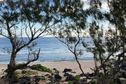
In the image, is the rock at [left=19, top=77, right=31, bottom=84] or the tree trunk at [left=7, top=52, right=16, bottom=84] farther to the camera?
the rock at [left=19, top=77, right=31, bottom=84]

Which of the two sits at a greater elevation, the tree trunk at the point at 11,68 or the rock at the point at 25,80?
the tree trunk at the point at 11,68

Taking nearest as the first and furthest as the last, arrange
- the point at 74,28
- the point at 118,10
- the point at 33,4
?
the point at 118,10, the point at 74,28, the point at 33,4

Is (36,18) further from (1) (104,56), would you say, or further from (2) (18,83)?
(1) (104,56)

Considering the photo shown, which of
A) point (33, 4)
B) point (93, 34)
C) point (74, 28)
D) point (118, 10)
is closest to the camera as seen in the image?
point (118, 10)

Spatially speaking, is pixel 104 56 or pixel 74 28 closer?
pixel 104 56

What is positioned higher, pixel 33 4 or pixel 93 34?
pixel 33 4

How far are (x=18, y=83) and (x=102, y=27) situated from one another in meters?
6.80

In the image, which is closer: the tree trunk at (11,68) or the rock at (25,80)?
the tree trunk at (11,68)

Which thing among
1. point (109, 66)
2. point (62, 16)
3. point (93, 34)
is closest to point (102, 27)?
point (93, 34)

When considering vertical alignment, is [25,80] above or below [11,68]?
below

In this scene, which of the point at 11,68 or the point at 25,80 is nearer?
the point at 11,68

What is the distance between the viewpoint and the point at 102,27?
18125 mm

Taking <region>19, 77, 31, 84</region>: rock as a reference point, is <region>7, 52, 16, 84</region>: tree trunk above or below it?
above

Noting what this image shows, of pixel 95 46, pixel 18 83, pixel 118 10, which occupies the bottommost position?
pixel 18 83
